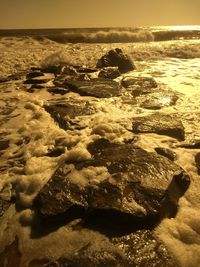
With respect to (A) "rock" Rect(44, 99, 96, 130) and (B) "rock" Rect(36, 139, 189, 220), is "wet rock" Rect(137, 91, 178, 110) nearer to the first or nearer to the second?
(A) "rock" Rect(44, 99, 96, 130)

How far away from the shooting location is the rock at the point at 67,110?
5.20 meters

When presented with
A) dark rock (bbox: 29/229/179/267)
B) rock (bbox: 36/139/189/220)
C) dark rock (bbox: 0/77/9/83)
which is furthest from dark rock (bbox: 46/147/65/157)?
dark rock (bbox: 0/77/9/83)

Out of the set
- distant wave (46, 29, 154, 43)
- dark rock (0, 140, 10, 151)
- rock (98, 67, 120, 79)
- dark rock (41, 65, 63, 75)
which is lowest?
distant wave (46, 29, 154, 43)

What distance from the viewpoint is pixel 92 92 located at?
6.57m

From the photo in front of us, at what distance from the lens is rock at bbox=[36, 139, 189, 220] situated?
2994 millimetres

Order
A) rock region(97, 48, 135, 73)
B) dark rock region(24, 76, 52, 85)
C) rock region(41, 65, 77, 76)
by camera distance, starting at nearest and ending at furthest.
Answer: dark rock region(24, 76, 52, 85) < rock region(41, 65, 77, 76) < rock region(97, 48, 135, 73)

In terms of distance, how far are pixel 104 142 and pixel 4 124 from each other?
1796 millimetres

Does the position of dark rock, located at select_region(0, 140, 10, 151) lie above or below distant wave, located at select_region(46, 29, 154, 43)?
above

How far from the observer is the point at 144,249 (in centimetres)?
272

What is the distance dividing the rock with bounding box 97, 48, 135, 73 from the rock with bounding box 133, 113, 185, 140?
3.94 metres

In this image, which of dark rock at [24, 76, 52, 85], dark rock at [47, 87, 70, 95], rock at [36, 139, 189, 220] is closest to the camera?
rock at [36, 139, 189, 220]

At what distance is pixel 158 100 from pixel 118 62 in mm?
3392

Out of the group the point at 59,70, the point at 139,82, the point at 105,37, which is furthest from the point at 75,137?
the point at 105,37

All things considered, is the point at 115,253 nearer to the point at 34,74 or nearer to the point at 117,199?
the point at 117,199
